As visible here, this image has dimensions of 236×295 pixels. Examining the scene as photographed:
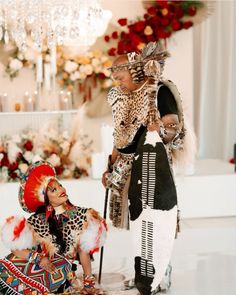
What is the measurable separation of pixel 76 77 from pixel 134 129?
88.9 inches

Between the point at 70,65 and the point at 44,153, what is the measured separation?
946 millimetres

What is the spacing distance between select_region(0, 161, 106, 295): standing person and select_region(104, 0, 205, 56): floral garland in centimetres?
244

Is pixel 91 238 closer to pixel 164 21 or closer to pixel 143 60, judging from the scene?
pixel 143 60

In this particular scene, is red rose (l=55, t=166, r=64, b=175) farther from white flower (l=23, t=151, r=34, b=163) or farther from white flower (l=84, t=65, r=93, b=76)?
white flower (l=84, t=65, r=93, b=76)

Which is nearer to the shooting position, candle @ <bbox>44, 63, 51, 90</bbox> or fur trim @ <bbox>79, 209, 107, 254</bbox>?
fur trim @ <bbox>79, 209, 107, 254</bbox>

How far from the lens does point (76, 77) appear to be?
5.10m

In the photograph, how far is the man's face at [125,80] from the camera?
9.87 ft

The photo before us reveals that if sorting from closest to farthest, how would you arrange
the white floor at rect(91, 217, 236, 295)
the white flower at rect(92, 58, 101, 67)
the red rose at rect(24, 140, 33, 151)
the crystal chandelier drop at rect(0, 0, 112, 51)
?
the white floor at rect(91, 217, 236, 295)
the crystal chandelier drop at rect(0, 0, 112, 51)
the red rose at rect(24, 140, 33, 151)
the white flower at rect(92, 58, 101, 67)

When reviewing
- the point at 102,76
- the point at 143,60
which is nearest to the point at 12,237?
the point at 143,60

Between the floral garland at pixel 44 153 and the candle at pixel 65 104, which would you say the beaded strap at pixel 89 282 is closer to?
the floral garland at pixel 44 153

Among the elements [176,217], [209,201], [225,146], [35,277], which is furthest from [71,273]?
[225,146]

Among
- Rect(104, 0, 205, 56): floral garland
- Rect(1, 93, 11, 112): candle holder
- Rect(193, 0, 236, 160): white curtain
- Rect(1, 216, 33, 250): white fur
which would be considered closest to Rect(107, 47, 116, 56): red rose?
Rect(104, 0, 205, 56): floral garland

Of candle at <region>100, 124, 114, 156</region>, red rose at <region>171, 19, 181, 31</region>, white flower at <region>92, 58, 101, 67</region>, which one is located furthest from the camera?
red rose at <region>171, 19, 181, 31</region>

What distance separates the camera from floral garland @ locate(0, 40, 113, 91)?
5027 mm
